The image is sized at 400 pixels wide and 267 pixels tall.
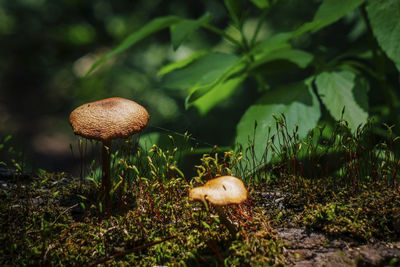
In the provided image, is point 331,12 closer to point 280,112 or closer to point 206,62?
point 280,112

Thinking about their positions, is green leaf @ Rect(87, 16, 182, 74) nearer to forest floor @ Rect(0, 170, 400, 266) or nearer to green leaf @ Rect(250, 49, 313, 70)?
green leaf @ Rect(250, 49, 313, 70)

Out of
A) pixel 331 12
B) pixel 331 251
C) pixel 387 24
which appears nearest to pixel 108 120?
pixel 331 251

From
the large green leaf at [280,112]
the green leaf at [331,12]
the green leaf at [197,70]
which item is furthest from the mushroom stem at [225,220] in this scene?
the green leaf at [331,12]

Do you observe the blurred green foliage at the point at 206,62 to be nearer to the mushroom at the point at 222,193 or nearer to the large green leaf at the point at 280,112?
the large green leaf at the point at 280,112

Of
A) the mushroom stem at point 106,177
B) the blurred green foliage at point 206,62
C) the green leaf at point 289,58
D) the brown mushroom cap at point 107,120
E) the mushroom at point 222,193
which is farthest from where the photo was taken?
the green leaf at point 289,58

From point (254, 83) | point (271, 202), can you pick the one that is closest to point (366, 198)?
point (271, 202)

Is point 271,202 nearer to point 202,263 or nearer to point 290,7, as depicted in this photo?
point 202,263
